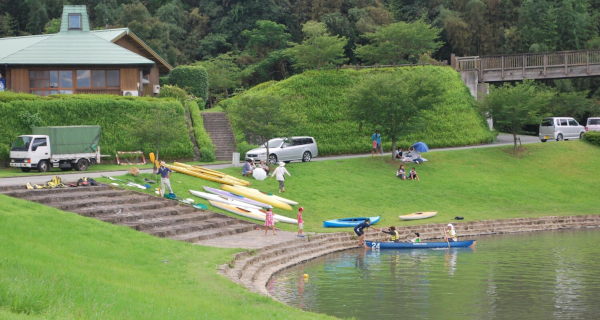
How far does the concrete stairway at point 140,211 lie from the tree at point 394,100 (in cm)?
1732

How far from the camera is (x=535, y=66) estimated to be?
53250mm

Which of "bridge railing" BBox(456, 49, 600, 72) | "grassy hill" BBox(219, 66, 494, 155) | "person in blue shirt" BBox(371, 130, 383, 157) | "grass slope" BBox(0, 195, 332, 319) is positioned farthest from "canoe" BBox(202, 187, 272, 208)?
"bridge railing" BBox(456, 49, 600, 72)

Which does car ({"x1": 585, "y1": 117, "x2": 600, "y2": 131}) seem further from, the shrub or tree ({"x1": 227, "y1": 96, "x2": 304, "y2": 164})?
the shrub

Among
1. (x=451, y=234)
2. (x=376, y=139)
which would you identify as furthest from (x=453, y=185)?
(x=451, y=234)

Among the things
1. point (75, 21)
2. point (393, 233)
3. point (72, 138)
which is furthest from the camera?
point (75, 21)

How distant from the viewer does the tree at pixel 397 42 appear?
5719 cm

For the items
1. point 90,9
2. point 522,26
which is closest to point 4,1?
point 90,9

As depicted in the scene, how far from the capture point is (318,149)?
46969 millimetres

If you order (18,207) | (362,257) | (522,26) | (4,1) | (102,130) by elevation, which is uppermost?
(4,1)

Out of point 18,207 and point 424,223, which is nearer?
point 18,207

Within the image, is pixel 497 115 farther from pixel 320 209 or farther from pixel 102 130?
pixel 102 130

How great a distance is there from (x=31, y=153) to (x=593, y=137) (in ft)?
130

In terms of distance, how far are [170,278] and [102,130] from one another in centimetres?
2569

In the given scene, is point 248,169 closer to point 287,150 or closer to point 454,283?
point 287,150
